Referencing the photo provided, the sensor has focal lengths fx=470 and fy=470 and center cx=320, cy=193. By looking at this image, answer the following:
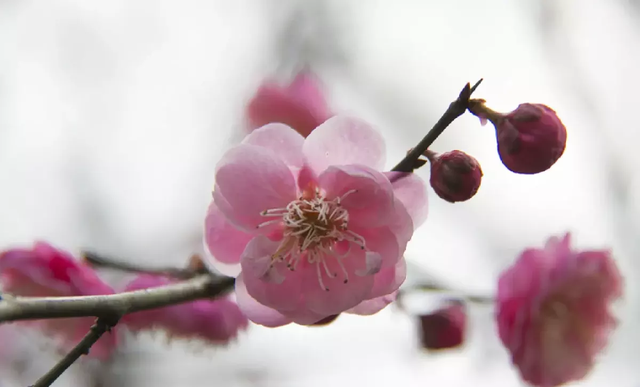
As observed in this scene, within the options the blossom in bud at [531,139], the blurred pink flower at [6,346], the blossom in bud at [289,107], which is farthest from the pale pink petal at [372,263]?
the blurred pink flower at [6,346]

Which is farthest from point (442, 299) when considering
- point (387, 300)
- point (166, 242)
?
point (166, 242)

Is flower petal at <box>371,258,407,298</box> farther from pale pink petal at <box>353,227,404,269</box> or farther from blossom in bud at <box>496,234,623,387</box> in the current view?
blossom in bud at <box>496,234,623,387</box>

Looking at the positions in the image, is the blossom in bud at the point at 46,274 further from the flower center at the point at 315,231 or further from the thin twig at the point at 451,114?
the thin twig at the point at 451,114

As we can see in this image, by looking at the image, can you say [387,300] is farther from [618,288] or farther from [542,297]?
[618,288]

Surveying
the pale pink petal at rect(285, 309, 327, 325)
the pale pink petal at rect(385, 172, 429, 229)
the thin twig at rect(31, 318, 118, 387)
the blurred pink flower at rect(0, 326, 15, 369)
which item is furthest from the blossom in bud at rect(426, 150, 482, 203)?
the blurred pink flower at rect(0, 326, 15, 369)

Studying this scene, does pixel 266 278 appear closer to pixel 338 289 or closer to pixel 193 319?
pixel 338 289

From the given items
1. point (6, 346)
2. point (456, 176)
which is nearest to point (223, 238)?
point (456, 176)
